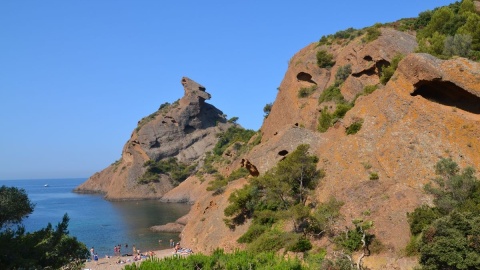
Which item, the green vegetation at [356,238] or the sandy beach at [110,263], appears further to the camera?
the sandy beach at [110,263]

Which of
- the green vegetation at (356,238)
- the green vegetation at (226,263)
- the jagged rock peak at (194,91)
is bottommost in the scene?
the green vegetation at (226,263)

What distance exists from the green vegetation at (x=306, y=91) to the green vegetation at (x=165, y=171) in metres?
66.3

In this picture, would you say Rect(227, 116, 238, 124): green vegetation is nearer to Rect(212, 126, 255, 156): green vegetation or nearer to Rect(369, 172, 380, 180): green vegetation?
Rect(212, 126, 255, 156): green vegetation

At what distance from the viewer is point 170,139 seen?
419 ft

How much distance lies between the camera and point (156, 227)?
62.3 meters

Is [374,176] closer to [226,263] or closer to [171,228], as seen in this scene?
[226,263]

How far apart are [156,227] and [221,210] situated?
2602 centimetres

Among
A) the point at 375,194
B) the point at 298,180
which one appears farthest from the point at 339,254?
the point at 298,180

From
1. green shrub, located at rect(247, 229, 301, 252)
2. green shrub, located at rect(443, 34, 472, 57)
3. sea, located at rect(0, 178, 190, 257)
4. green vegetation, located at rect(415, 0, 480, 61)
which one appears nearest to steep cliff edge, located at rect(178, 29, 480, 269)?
green shrub, located at rect(247, 229, 301, 252)

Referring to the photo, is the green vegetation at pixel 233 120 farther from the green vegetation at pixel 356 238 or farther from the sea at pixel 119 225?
the green vegetation at pixel 356 238

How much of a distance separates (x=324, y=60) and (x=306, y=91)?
5.52m

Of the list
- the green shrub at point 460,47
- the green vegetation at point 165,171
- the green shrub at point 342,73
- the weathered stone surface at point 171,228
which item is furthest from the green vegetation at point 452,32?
the green vegetation at point 165,171

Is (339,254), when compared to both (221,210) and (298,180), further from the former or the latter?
(221,210)

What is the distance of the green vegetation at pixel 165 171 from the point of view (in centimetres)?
11825
